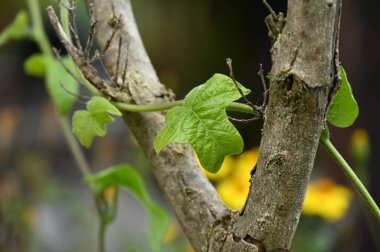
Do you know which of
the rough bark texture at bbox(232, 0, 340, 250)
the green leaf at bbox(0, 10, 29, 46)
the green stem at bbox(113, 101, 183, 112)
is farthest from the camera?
the green leaf at bbox(0, 10, 29, 46)

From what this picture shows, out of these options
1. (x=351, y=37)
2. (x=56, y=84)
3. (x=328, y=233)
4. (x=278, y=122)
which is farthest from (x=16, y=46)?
(x=278, y=122)

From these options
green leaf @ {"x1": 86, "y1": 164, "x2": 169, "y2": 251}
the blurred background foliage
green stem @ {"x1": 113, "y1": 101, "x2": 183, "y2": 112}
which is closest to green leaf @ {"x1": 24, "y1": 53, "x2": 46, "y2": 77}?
green leaf @ {"x1": 86, "y1": 164, "x2": 169, "y2": 251}

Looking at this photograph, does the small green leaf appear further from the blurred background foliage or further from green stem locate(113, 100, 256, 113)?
the blurred background foliage

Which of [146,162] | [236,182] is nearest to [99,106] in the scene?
[236,182]

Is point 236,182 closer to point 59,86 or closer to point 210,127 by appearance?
point 59,86

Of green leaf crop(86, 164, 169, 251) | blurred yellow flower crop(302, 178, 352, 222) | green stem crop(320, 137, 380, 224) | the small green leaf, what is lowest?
blurred yellow flower crop(302, 178, 352, 222)
